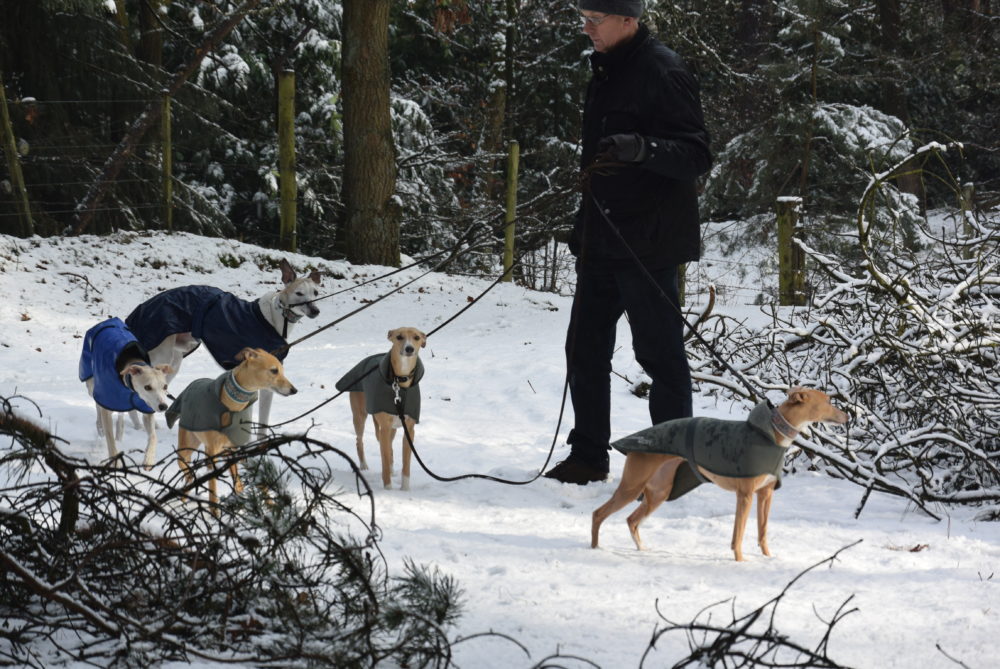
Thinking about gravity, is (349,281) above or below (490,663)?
above

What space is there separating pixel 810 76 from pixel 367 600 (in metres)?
15.7

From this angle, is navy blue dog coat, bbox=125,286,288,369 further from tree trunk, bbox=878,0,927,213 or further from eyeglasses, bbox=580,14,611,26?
tree trunk, bbox=878,0,927,213

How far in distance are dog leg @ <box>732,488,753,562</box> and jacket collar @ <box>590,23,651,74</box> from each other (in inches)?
88.1

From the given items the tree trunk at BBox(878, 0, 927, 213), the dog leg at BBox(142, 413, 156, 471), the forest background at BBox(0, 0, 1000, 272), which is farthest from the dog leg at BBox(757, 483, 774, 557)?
the tree trunk at BBox(878, 0, 927, 213)

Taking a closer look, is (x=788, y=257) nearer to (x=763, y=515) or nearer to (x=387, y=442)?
(x=387, y=442)

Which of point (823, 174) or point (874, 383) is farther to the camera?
point (823, 174)

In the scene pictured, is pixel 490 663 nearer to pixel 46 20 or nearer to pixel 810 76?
pixel 46 20

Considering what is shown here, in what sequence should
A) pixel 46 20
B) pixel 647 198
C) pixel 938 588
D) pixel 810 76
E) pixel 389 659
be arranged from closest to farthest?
pixel 389 659 < pixel 938 588 < pixel 647 198 < pixel 46 20 < pixel 810 76

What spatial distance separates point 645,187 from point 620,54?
2.15 feet

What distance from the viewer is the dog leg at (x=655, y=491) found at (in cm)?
366

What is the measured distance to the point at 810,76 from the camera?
52.9 feet

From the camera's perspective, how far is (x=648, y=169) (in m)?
4.41

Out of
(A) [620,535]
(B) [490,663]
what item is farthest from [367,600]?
(A) [620,535]

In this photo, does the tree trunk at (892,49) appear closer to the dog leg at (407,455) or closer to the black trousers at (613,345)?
the black trousers at (613,345)
